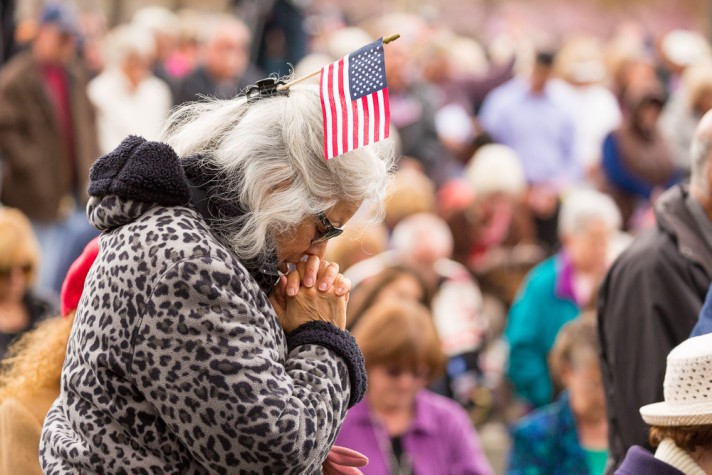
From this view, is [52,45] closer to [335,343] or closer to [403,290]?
[403,290]

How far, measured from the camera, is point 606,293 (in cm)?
515

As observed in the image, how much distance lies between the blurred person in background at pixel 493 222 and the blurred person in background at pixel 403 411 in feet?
12.4

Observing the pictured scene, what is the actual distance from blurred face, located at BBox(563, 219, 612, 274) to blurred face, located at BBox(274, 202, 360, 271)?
504cm

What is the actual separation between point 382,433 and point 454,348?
2.64 meters

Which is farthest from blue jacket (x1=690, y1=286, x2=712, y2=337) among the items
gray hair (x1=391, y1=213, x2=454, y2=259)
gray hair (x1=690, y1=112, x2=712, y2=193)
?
gray hair (x1=391, y1=213, x2=454, y2=259)

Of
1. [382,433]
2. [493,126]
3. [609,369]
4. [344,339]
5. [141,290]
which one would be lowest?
[493,126]

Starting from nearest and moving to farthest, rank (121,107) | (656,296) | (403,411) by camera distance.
→ (656,296)
(403,411)
(121,107)

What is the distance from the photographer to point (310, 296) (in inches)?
142

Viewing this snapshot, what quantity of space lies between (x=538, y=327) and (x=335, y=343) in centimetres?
492

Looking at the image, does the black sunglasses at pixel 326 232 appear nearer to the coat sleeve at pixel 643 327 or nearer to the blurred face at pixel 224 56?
the coat sleeve at pixel 643 327

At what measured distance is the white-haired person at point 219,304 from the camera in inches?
127

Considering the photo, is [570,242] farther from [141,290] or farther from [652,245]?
[141,290]

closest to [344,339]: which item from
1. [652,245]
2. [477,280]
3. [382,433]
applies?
[652,245]

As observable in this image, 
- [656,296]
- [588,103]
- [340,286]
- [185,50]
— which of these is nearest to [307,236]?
[340,286]
